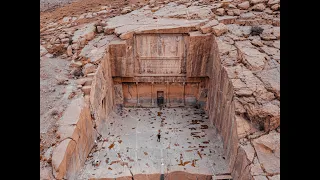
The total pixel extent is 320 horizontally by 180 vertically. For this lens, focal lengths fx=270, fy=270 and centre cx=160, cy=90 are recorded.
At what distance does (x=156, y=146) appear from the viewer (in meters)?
8.63

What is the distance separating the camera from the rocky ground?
21.5ft

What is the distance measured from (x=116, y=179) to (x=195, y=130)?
3589mm

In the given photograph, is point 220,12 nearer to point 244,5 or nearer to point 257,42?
point 244,5

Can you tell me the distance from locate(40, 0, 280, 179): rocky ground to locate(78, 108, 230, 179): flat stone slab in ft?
5.05

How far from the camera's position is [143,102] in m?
11.7

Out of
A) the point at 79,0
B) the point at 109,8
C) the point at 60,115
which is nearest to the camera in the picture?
the point at 60,115

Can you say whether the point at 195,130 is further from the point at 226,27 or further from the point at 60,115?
the point at 60,115

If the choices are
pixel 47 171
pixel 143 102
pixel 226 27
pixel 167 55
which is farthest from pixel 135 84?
pixel 47 171

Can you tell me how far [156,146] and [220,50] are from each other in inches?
153

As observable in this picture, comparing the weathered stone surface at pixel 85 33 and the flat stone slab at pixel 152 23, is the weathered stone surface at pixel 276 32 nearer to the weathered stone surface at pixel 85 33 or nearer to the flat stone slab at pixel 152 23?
the flat stone slab at pixel 152 23

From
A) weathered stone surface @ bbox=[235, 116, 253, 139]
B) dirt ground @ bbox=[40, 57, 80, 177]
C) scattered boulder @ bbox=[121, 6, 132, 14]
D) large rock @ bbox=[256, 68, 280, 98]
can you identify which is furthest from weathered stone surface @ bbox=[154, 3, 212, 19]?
weathered stone surface @ bbox=[235, 116, 253, 139]

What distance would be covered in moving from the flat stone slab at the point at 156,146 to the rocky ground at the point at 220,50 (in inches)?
60.6

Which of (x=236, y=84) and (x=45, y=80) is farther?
(x=45, y=80)

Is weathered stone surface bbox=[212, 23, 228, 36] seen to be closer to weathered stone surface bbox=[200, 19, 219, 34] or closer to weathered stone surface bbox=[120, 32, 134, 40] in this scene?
weathered stone surface bbox=[200, 19, 219, 34]
